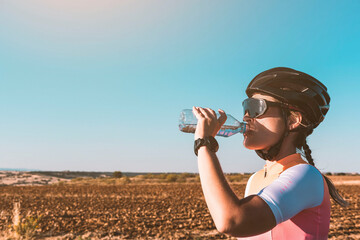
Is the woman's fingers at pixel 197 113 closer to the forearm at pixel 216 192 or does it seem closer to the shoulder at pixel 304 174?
the forearm at pixel 216 192

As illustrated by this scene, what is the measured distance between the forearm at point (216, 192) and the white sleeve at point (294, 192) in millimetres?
156

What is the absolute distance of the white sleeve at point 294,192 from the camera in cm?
127

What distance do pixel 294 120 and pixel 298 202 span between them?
607mm

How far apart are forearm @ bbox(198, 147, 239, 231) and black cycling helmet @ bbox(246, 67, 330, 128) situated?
0.63 meters

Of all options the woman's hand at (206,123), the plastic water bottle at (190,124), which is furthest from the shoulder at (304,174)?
the plastic water bottle at (190,124)

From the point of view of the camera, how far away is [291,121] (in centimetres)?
179

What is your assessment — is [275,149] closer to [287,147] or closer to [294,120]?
[287,147]

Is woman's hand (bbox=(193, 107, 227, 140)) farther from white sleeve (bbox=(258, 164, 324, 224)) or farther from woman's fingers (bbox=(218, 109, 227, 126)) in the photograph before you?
white sleeve (bbox=(258, 164, 324, 224))

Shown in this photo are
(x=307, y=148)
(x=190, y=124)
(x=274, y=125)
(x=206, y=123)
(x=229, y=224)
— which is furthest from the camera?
(x=190, y=124)

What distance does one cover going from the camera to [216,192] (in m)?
1.29

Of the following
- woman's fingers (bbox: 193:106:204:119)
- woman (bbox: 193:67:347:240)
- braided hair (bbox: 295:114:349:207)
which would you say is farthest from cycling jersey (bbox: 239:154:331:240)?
woman's fingers (bbox: 193:106:204:119)

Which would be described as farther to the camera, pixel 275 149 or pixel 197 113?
pixel 275 149

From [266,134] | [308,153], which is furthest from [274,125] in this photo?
[308,153]

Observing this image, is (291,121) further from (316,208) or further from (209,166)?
(209,166)
